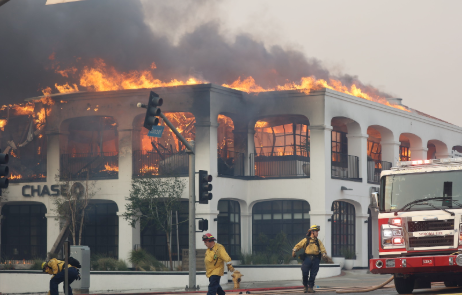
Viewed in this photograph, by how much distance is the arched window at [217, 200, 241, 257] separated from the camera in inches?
1184

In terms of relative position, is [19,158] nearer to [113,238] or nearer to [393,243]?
Result: [113,238]

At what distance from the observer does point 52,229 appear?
30.9m

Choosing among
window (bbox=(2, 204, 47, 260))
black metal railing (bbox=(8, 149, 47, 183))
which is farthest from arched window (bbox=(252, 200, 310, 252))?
window (bbox=(2, 204, 47, 260))

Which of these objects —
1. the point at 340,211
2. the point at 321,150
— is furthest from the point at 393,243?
the point at 340,211

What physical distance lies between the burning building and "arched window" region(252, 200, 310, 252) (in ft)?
0.14

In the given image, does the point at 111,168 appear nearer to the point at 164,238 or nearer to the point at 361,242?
the point at 164,238

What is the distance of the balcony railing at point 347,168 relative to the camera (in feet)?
104

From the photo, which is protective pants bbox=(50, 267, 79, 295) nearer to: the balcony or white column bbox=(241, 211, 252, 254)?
white column bbox=(241, 211, 252, 254)

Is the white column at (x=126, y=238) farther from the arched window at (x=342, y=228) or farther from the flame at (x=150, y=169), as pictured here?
the arched window at (x=342, y=228)

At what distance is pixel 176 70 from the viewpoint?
31.2 m

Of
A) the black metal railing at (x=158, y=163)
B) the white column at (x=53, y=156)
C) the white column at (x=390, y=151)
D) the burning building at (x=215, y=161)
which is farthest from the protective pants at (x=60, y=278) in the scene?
the white column at (x=390, y=151)

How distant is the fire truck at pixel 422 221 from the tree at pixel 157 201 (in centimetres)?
1561

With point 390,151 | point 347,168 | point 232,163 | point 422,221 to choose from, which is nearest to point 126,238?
point 232,163

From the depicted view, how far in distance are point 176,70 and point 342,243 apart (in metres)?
9.91
